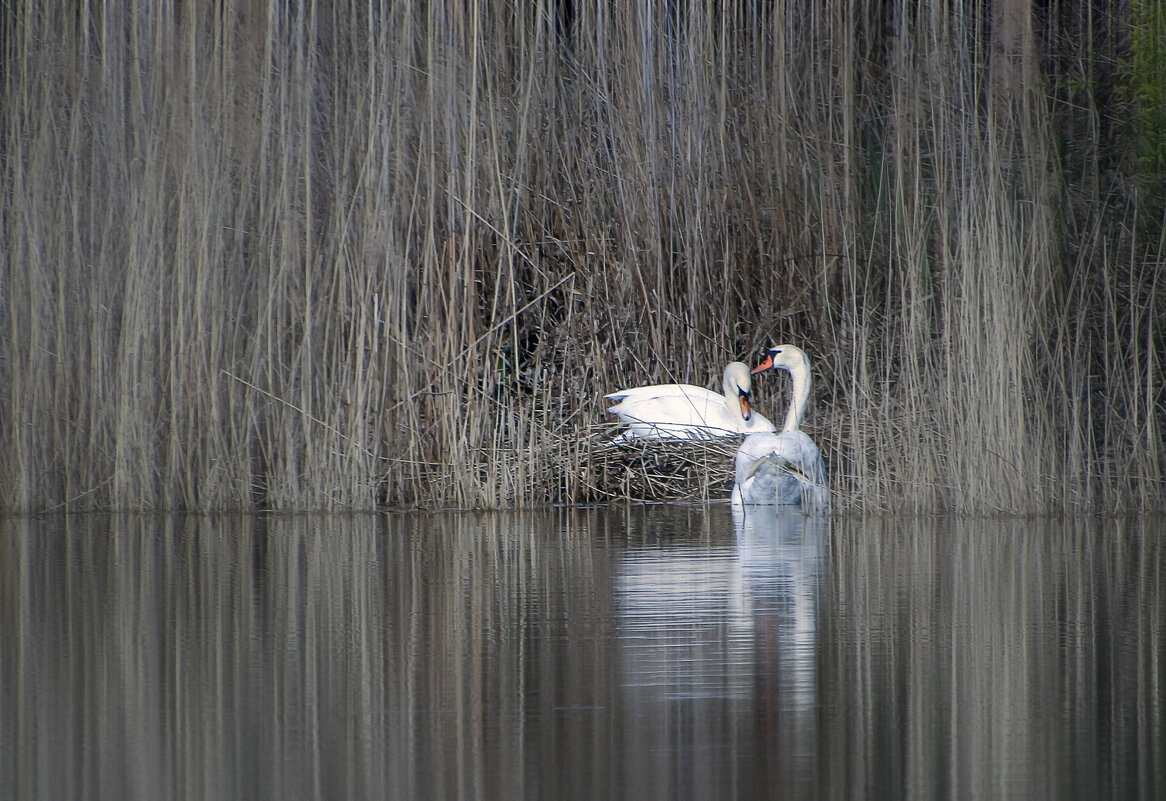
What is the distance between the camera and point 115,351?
5.93 meters

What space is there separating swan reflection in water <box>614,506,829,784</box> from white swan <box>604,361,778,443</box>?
146 centimetres

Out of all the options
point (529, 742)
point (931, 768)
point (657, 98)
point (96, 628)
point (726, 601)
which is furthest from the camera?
point (657, 98)

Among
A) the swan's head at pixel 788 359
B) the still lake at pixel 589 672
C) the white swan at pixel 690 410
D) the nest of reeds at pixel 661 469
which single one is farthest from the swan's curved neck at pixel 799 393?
the still lake at pixel 589 672

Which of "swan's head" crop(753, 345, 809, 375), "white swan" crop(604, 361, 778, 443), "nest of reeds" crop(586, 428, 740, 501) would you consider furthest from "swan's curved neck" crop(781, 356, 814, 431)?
"nest of reeds" crop(586, 428, 740, 501)

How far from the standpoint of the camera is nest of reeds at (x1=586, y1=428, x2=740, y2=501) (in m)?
6.29

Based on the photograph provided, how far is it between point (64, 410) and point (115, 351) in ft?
0.92

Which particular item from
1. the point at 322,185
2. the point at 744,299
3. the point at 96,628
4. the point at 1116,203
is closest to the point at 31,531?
the point at 322,185

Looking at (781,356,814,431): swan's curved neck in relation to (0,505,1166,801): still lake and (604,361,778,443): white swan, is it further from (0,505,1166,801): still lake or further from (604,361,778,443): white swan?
(0,505,1166,801): still lake

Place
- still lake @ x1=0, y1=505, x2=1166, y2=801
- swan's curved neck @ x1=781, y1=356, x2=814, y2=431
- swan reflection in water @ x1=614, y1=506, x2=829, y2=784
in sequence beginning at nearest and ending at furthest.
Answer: still lake @ x1=0, y1=505, x2=1166, y2=801
swan reflection in water @ x1=614, y1=506, x2=829, y2=784
swan's curved neck @ x1=781, y1=356, x2=814, y2=431

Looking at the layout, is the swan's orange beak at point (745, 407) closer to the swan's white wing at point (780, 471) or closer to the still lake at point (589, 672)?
the swan's white wing at point (780, 471)

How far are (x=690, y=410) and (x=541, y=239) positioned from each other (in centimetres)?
93

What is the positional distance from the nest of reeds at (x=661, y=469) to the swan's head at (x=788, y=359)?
0.37 m

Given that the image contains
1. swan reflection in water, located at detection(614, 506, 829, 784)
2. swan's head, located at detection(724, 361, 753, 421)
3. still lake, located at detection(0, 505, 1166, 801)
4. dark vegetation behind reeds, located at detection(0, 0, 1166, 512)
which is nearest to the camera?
still lake, located at detection(0, 505, 1166, 801)

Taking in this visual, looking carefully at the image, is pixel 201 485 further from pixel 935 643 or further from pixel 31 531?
pixel 935 643
